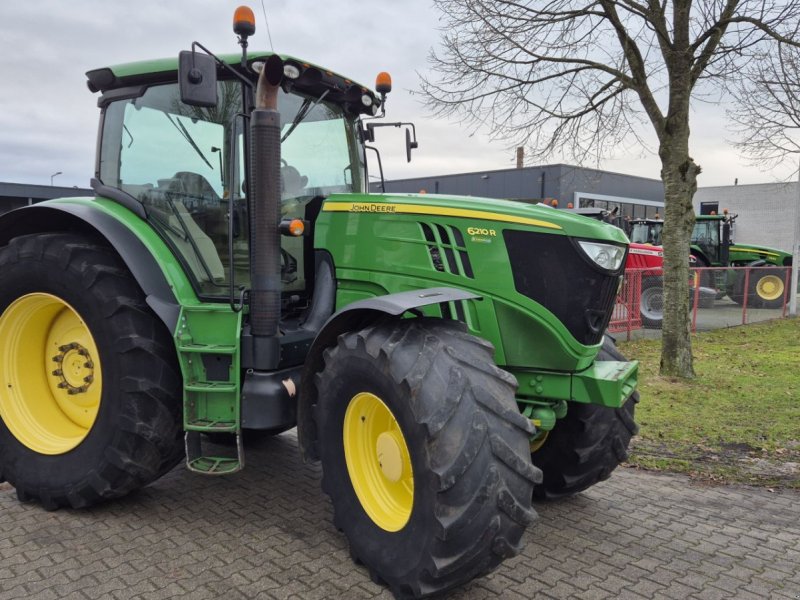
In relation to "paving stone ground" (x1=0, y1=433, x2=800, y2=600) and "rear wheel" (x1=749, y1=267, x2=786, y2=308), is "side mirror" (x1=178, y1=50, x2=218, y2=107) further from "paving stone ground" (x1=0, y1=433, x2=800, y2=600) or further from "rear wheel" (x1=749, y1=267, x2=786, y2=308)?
"rear wheel" (x1=749, y1=267, x2=786, y2=308)

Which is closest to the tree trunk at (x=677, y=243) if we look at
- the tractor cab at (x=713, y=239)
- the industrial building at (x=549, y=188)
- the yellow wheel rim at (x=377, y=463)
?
the yellow wheel rim at (x=377, y=463)

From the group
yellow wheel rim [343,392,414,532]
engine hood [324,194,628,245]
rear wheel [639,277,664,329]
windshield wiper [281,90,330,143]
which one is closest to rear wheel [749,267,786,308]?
rear wheel [639,277,664,329]

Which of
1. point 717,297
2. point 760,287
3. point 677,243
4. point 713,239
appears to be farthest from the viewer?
point 713,239

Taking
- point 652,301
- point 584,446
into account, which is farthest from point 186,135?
point 652,301

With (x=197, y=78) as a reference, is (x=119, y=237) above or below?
below

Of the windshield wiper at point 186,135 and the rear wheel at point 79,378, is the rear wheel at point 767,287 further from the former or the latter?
the rear wheel at point 79,378

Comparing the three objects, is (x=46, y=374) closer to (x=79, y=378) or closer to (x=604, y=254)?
(x=79, y=378)

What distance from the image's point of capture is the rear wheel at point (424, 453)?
254 cm

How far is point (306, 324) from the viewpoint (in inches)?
146

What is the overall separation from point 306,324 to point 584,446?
1735mm

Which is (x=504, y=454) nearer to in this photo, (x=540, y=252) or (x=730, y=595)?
(x=540, y=252)

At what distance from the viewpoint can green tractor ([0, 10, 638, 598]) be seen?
2.68 m

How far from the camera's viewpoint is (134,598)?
9.22 ft

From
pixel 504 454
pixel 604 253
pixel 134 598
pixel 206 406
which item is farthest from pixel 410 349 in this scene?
pixel 134 598
